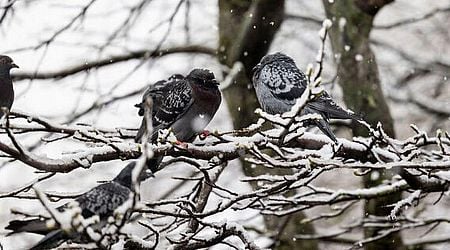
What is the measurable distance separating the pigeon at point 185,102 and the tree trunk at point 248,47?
3015 millimetres

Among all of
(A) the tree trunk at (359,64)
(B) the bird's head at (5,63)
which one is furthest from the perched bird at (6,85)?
(A) the tree trunk at (359,64)

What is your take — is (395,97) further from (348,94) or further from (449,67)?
(348,94)

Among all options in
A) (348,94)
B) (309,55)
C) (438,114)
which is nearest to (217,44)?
(309,55)

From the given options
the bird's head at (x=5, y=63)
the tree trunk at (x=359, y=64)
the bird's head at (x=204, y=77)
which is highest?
the bird's head at (x=5, y=63)

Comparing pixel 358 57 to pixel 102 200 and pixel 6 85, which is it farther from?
pixel 102 200

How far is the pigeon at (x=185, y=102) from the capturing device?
16.3 feet

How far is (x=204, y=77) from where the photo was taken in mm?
5148

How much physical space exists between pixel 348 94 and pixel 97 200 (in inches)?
177

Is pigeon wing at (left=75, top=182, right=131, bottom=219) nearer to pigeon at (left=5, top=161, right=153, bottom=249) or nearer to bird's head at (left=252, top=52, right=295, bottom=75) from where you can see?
pigeon at (left=5, top=161, right=153, bottom=249)

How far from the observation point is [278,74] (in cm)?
569

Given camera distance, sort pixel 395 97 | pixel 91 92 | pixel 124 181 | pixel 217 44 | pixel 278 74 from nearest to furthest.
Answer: pixel 124 181 → pixel 278 74 → pixel 91 92 → pixel 217 44 → pixel 395 97

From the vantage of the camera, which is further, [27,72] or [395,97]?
[395,97]

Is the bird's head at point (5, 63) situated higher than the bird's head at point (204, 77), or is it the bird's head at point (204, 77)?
the bird's head at point (5, 63)

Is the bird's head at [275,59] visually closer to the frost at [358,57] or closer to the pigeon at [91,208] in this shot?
the frost at [358,57]
